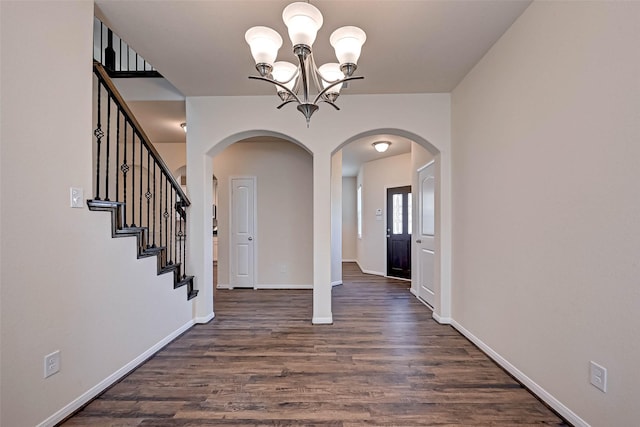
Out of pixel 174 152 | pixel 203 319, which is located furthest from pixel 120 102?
pixel 174 152

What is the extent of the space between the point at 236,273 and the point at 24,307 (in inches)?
149

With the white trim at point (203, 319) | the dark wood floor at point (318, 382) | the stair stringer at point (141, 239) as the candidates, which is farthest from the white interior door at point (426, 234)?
the stair stringer at point (141, 239)

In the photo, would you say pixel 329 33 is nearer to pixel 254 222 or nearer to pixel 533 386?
pixel 533 386

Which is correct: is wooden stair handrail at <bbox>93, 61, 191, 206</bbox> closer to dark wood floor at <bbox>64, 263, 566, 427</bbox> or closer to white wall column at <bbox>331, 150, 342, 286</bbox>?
dark wood floor at <bbox>64, 263, 566, 427</bbox>

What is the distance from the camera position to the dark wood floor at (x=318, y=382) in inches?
69.7

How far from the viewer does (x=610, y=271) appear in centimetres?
146

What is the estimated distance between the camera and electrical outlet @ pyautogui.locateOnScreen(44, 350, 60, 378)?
64.9 inches

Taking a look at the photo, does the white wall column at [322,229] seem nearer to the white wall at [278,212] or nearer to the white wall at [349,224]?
the white wall at [278,212]

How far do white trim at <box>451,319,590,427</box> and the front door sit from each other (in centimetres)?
330

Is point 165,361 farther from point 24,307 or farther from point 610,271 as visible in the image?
point 610,271

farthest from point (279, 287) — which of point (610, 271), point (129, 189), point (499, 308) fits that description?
point (610, 271)

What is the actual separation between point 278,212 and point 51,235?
367 cm

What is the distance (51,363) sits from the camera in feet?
5.50

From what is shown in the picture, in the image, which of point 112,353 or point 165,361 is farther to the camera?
point 165,361
